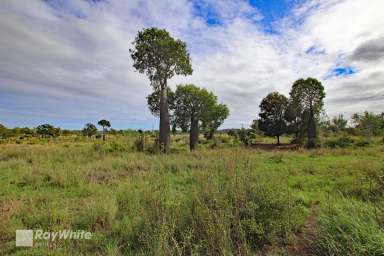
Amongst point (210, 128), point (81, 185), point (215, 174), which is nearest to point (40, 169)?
point (81, 185)

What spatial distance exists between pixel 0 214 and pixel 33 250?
1.43 metres

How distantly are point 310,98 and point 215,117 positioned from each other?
8.29 m

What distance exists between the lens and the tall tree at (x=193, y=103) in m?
16.3

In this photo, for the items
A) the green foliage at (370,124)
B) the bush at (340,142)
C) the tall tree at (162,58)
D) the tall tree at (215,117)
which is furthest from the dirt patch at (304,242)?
the green foliage at (370,124)

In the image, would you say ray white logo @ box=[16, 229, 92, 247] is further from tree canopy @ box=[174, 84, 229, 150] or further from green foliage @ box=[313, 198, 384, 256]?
tree canopy @ box=[174, 84, 229, 150]

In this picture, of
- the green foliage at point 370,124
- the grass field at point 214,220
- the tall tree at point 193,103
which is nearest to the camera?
the grass field at point 214,220

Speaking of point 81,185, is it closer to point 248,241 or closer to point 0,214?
point 0,214

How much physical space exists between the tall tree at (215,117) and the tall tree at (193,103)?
35 centimetres

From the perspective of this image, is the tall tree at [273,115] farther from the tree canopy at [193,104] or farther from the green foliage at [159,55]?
the green foliage at [159,55]

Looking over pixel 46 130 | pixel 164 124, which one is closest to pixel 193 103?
pixel 164 124

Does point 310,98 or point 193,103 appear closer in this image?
point 193,103

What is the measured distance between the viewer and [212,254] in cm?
209

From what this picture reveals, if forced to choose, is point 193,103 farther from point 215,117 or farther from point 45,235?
point 45,235

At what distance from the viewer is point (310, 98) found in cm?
1786
